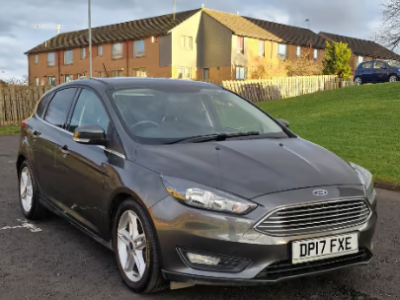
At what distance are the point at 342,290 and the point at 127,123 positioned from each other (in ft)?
7.22

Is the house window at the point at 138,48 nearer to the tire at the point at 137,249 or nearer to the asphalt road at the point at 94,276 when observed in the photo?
the asphalt road at the point at 94,276

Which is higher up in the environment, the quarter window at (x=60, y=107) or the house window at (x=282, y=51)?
the house window at (x=282, y=51)

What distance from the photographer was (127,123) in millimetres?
Answer: 4051

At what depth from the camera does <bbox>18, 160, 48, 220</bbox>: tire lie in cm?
545

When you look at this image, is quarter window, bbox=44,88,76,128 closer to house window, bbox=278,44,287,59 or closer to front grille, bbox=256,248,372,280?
front grille, bbox=256,248,372,280

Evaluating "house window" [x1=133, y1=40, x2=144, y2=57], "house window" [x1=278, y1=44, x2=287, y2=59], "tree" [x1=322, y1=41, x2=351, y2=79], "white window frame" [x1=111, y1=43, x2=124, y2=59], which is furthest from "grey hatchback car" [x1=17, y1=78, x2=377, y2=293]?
"house window" [x1=278, y1=44, x2=287, y2=59]

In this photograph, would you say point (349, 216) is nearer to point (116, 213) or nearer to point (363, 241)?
point (363, 241)

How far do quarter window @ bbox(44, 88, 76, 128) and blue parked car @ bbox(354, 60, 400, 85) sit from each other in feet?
92.2

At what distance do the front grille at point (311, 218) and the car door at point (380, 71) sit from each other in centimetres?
2904

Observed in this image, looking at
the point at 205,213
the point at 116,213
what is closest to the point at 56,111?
the point at 116,213

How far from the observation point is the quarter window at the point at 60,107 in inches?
199

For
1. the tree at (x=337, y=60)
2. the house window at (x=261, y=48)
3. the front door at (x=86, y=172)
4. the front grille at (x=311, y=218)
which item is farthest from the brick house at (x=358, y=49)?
the front grille at (x=311, y=218)

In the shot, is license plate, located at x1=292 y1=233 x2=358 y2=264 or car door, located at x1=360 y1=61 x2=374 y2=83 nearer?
license plate, located at x1=292 y1=233 x2=358 y2=264

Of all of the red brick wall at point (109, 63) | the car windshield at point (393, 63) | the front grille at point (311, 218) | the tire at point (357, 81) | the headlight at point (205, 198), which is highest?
the red brick wall at point (109, 63)
